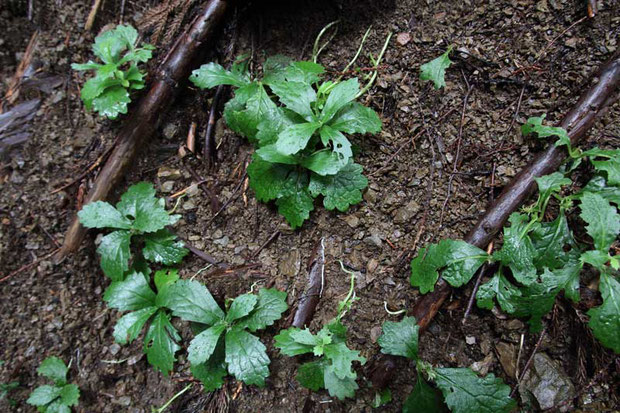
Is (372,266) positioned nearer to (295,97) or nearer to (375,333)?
(375,333)

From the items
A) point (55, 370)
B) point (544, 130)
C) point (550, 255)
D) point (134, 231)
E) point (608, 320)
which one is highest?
point (544, 130)

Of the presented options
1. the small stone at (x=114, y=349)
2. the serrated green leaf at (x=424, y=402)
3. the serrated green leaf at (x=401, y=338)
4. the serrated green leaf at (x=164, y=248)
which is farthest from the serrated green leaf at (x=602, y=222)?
the small stone at (x=114, y=349)

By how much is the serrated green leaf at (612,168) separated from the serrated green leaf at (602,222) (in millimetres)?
119

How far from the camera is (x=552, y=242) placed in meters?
1.90

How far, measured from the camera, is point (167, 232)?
2537 mm

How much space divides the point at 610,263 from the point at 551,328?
0.41m

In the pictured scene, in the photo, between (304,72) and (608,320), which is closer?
(608,320)

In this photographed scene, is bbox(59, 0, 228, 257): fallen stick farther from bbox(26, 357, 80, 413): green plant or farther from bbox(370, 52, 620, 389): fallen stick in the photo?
bbox(370, 52, 620, 389): fallen stick

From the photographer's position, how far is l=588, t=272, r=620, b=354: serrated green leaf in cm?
173

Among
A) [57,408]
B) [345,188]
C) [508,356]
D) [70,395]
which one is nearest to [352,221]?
[345,188]

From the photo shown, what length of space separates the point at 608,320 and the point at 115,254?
2.71 m

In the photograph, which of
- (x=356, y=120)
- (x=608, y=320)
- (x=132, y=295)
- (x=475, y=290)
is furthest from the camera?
(x=132, y=295)

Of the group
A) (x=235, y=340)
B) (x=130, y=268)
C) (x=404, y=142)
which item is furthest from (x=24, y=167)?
(x=404, y=142)

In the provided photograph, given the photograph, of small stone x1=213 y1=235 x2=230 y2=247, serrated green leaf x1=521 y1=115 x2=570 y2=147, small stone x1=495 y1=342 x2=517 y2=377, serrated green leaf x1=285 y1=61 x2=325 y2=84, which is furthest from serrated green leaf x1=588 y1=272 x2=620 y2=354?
small stone x1=213 y1=235 x2=230 y2=247
